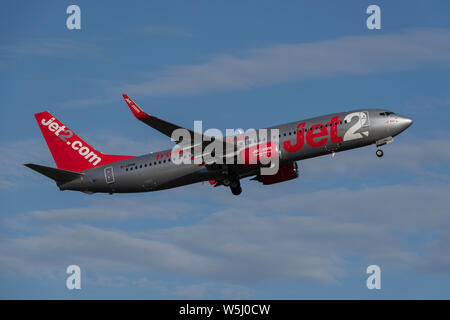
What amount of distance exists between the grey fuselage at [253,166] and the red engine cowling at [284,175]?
3573 mm

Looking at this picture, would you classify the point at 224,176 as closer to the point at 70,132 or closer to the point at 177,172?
the point at 177,172

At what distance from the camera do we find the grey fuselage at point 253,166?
7131cm

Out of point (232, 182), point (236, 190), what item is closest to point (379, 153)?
point (232, 182)

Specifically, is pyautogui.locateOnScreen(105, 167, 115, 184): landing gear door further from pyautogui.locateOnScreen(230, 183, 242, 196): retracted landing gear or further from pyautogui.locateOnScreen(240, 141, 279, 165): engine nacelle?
pyautogui.locateOnScreen(240, 141, 279, 165): engine nacelle

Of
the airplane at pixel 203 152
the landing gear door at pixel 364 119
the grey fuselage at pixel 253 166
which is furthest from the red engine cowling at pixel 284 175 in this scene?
the landing gear door at pixel 364 119

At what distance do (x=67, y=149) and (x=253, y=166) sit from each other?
19.8 meters

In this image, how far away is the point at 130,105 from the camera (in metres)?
65.2

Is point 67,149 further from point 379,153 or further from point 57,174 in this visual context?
point 379,153

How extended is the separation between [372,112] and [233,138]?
41.1 ft

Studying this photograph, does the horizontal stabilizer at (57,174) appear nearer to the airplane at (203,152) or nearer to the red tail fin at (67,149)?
the airplane at (203,152)

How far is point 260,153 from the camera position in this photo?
72.2 metres

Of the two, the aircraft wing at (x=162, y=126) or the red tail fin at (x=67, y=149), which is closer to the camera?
the aircraft wing at (x=162, y=126)

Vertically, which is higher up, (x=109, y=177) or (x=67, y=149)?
(x=67, y=149)
